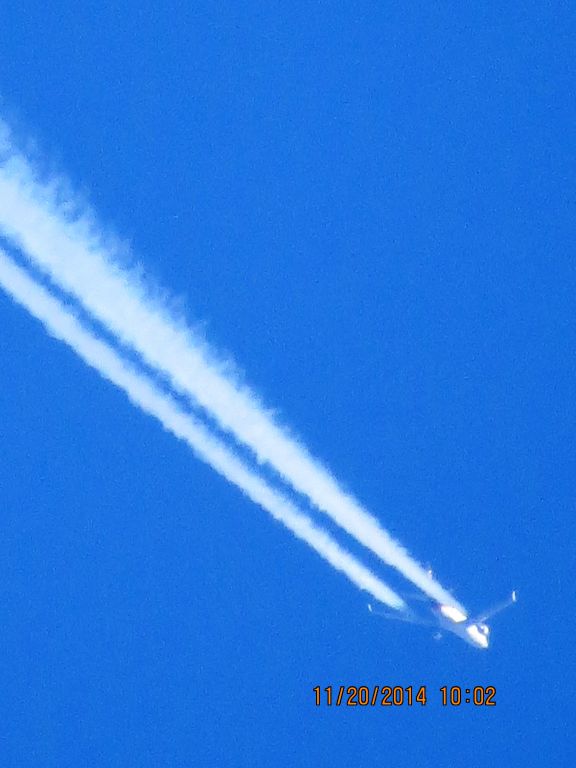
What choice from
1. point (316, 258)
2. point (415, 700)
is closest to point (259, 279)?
point (316, 258)

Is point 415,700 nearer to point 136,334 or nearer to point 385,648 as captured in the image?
point 385,648

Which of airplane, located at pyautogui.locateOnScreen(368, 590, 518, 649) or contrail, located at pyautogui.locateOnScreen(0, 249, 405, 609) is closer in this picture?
contrail, located at pyautogui.locateOnScreen(0, 249, 405, 609)

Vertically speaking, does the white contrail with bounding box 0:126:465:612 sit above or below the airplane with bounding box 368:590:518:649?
above

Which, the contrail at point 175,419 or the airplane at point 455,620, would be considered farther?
the airplane at point 455,620

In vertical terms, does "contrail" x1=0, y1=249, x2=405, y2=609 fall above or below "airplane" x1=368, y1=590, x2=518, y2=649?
above

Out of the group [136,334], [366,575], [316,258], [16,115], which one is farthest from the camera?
[316,258]
